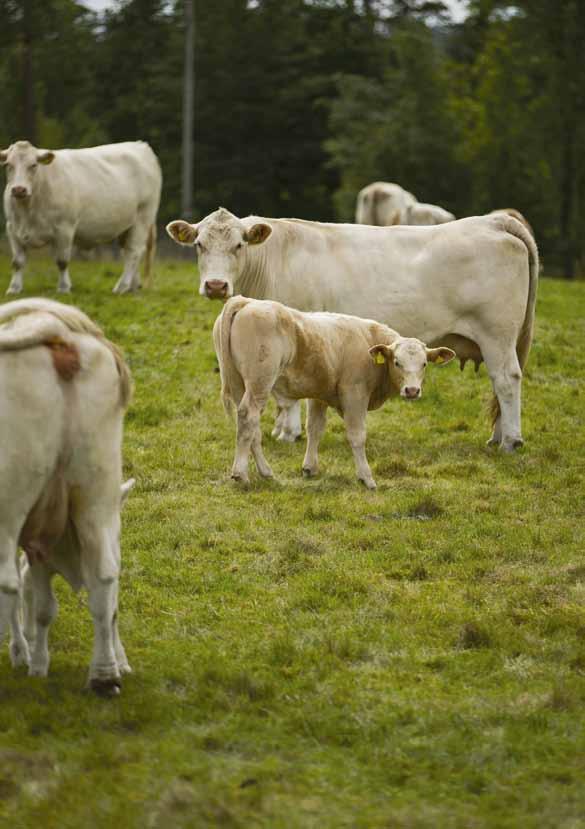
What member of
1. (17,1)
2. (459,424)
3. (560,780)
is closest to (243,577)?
(560,780)

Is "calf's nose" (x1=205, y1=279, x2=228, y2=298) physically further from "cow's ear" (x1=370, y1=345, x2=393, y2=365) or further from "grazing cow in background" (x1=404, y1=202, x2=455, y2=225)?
"grazing cow in background" (x1=404, y1=202, x2=455, y2=225)

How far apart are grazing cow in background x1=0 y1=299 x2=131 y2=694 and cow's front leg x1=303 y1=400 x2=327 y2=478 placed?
180 inches

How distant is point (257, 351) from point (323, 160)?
41258mm

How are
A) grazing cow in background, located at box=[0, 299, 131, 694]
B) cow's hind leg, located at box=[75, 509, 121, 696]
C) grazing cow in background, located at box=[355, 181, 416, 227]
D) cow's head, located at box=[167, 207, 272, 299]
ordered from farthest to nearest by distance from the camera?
grazing cow in background, located at box=[355, 181, 416, 227] < cow's head, located at box=[167, 207, 272, 299] < cow's hind leg, located at box=[75, 509, 121, 696] < grazing cow in background, located at box=[0, 299, 131, 694]

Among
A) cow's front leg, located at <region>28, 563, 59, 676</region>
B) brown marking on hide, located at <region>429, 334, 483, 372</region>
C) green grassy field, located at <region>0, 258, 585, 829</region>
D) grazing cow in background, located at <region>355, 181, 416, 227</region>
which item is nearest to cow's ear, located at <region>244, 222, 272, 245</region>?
green grassy field, located at <region>0, 258, 585, 829</region>

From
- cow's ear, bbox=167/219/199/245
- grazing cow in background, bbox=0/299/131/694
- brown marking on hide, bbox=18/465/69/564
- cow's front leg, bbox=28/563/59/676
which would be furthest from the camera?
cow's ear, bbox=167/219/199/245

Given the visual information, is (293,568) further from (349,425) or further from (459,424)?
(459,424)

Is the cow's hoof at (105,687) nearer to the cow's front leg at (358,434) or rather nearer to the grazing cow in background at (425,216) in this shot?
the cow's front leg at (358,434)

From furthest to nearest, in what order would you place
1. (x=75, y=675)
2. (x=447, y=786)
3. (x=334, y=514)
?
(x=334, y=514) → (x=75, y=675) → (x=447, y=786)

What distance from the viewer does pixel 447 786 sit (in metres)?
4.79

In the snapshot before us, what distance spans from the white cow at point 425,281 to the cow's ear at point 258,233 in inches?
1.2

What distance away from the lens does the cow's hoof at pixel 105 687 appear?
18.1ft

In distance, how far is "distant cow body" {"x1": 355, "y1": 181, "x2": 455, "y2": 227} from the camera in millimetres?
24078

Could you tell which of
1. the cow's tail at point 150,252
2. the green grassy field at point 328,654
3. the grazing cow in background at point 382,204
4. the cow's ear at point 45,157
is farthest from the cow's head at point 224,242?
the grazing cow in background at point 382,204
